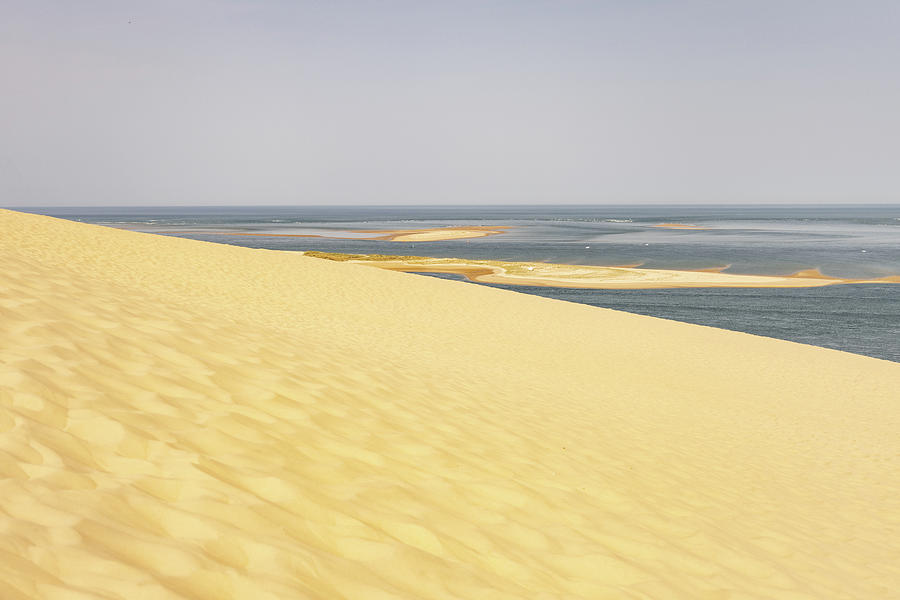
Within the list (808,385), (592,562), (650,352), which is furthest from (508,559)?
(650,352)

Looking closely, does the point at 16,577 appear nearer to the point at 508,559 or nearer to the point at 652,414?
the point at 508,559

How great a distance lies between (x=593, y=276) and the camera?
140ft

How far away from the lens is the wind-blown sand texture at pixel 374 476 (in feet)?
9.84

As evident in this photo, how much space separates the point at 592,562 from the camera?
4.12 m

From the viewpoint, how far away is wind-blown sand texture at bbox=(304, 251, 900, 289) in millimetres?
39156

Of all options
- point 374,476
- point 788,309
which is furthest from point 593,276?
point 374,476

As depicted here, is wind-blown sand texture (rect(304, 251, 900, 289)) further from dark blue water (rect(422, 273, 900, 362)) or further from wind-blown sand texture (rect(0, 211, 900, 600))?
wind-blown sand texture (rect(0, 211, 900, 600))

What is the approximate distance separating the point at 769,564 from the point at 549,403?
178 inches

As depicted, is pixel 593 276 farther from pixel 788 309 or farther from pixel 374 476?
pixel 374 476

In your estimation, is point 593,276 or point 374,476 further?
point 593,276

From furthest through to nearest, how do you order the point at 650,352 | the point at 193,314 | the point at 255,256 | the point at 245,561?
the point at 255,256
the point at 650,352
the point at 193,314
the point at 245,561

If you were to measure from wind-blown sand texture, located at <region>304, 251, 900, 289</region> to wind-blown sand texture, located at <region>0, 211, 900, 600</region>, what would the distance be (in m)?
28.4

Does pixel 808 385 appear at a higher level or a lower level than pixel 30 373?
lower

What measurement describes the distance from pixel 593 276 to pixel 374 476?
39.5m
